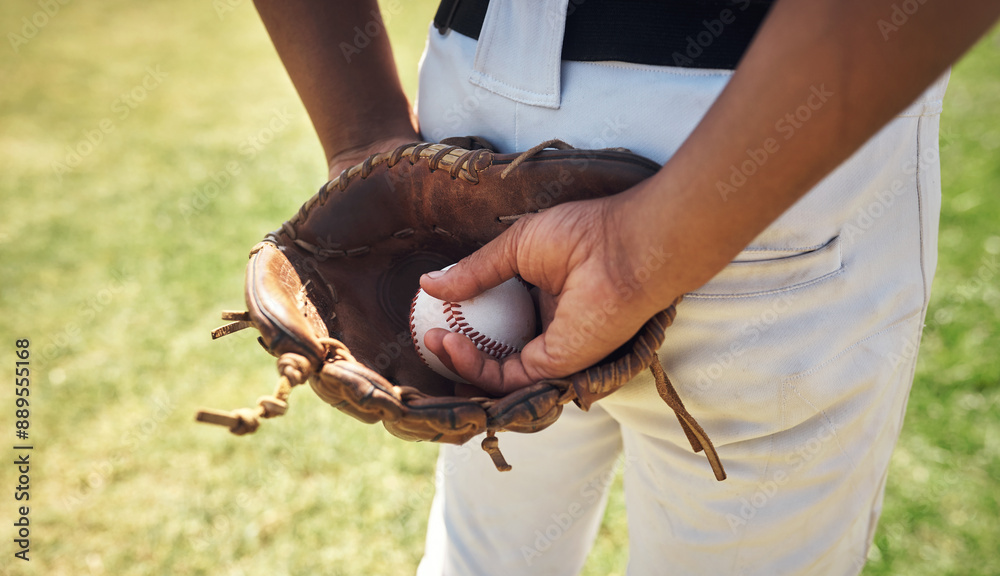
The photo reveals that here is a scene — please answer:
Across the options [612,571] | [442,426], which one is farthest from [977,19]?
[612,571]

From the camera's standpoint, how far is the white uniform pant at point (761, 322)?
3.07ft

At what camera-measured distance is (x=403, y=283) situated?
135 cm

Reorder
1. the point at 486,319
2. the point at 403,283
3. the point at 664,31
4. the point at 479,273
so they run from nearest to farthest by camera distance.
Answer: the point at 664,31 < the point at 479,273 < the point at 486,319 < the point at 403,283

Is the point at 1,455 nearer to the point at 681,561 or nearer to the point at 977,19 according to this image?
the point at 681,561

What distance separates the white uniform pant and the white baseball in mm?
227

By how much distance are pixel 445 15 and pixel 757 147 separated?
0.71 metres

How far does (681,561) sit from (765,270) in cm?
59

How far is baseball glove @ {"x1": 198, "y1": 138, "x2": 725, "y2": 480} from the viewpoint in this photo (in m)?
0.93

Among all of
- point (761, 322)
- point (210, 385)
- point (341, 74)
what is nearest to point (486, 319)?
point (761, 322)

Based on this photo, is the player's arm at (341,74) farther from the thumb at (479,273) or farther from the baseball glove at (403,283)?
the thumb at (479,273)

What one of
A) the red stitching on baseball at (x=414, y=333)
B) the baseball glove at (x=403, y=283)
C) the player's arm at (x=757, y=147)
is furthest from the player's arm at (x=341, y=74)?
the player's arm at (x=757, y=147)

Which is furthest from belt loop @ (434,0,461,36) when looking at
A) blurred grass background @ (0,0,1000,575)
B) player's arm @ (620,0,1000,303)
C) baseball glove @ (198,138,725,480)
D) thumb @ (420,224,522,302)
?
blurred grass background @ (0,0,1000,575)

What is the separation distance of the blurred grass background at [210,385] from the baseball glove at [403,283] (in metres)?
1.32

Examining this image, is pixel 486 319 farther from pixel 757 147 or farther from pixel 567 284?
pixel 757 147
